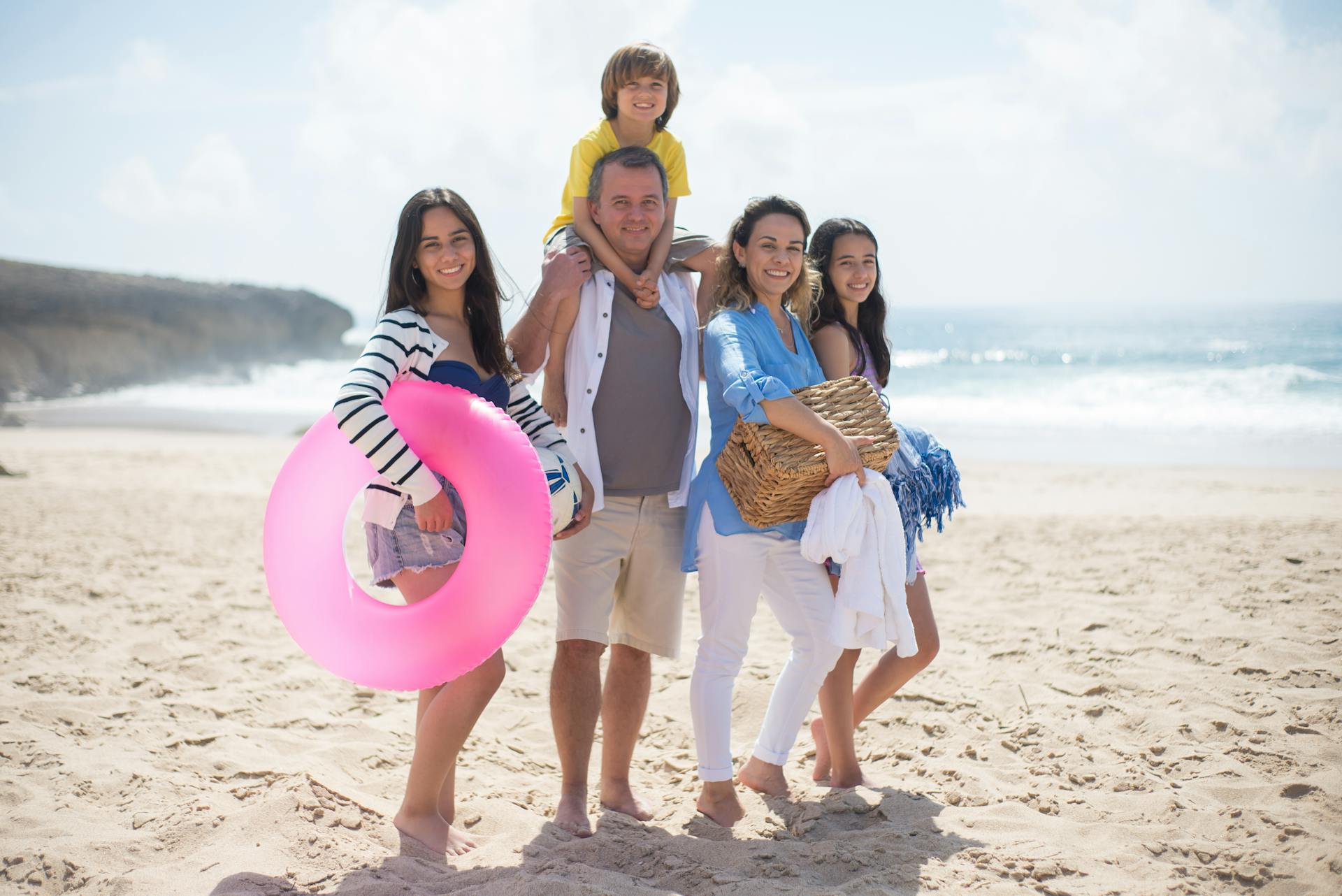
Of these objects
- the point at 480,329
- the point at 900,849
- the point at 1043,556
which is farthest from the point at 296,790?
the point at 1043,556

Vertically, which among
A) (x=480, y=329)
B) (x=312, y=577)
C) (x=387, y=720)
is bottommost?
(x=387, y=720)

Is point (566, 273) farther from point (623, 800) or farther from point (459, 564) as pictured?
point (623, 800)

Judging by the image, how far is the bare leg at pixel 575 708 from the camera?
116 inches

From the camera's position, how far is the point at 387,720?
383cm

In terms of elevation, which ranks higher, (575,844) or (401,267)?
(401,267)

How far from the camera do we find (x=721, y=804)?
2906 mm

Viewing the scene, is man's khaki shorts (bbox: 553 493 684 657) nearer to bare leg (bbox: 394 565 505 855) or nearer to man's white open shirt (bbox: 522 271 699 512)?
man's white open shirt (bbox: 522 271 699 512)

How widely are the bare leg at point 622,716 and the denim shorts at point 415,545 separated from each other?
742 millimetres

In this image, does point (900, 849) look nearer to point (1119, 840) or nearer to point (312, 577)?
point (1119, 840)

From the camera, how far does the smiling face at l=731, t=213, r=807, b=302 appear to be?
2873 mm

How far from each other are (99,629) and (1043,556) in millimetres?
5271

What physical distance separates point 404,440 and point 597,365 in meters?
0.78

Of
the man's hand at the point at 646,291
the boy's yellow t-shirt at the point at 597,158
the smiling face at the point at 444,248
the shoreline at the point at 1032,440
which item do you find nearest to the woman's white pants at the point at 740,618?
the man's hand at the point at 646,291

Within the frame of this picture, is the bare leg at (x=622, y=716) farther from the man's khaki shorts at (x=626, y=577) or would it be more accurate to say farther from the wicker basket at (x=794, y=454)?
the wicker basket at (x=794, y=454)
